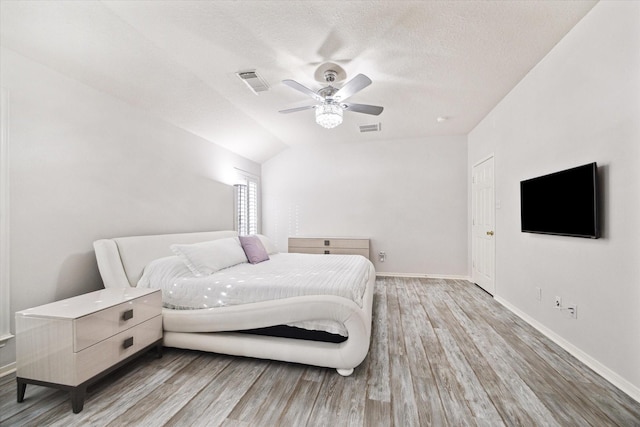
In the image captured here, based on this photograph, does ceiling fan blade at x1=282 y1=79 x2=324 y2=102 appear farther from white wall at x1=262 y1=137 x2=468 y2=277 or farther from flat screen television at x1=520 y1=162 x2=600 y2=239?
white wall at x1=262 y1=137 x2=468 y2=277

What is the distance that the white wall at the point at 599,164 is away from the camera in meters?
1.70

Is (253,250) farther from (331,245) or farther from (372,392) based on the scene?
(372,392)

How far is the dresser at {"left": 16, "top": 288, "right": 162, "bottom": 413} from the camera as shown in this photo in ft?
5.15

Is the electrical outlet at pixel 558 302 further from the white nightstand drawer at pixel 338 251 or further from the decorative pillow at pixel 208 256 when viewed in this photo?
the decorative pillow at pixel 208 256

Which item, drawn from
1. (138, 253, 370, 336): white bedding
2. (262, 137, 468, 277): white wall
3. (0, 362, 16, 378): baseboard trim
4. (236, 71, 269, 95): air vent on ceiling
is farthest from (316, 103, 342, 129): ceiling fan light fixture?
(0, 362, 16, 378): baseboard trim

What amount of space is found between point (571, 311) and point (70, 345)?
144 inches

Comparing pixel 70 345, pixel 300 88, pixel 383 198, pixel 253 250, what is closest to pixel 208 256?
pixel 253 250

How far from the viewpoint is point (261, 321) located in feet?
6.91

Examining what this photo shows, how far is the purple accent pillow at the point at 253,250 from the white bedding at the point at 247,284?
1.57 feet

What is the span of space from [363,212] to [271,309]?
11.6 feet

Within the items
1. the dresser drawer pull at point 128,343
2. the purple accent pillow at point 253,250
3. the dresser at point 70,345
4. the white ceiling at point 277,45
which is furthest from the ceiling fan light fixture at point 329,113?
the dresser drawer pull at point 128,343

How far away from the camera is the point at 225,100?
3.35 metres

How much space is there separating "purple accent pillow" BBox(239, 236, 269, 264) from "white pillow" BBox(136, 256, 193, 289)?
81 centimetres

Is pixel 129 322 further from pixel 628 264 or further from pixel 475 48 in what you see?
pixel 475 48
